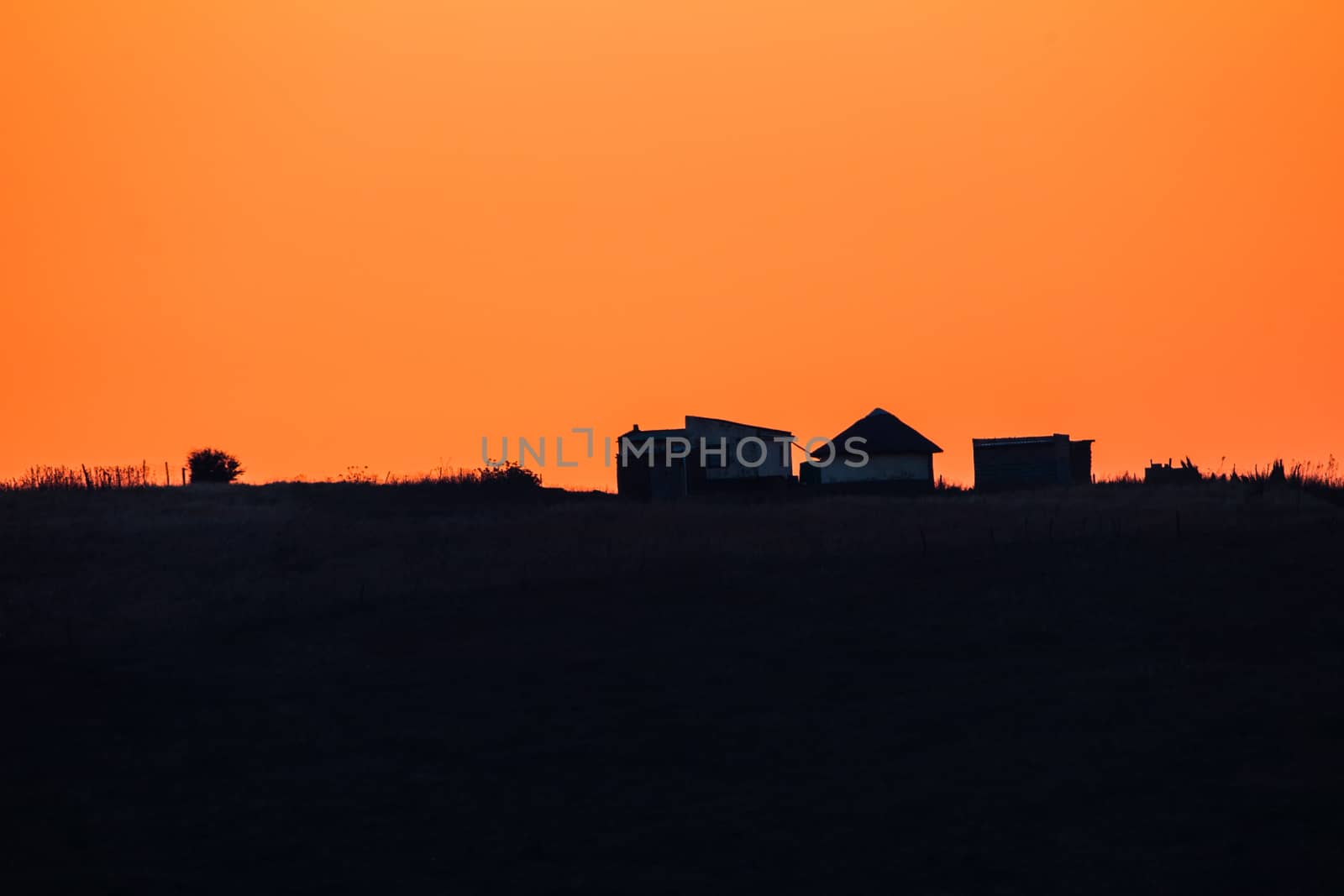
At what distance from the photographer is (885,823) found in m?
13.5

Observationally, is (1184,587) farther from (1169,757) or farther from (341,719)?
(341,719)

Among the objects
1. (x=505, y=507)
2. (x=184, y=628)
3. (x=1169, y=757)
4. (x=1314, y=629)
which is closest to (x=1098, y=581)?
(x=1314, y=629)

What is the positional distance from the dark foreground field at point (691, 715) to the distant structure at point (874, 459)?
2977 centimetres

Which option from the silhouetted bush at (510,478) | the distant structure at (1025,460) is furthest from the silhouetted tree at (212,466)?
the distant structure at (1025,460)

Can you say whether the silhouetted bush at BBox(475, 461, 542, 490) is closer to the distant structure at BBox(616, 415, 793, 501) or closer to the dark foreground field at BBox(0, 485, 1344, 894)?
the distant structure at BBox(616, 415, 793, 501)

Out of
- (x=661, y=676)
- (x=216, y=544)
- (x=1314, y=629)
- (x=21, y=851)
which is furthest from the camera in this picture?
(x=216, y=544)

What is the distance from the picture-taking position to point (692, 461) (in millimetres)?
55562

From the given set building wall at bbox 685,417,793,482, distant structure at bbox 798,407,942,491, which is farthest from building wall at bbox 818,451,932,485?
building wall at bbox 685,417,793,482

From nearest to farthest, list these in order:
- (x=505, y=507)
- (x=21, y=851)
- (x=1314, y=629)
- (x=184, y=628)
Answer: (x=21, y=851) → (x=1314, y=629) → (x=184, y=628) → (x=505, y=507)

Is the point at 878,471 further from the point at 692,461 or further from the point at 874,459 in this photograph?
the point at 692,461

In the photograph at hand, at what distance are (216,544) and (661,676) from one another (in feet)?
55.3

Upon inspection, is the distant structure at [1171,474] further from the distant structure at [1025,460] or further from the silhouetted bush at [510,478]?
the silhouetted bush at [510,478]

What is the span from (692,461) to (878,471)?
9035 mm

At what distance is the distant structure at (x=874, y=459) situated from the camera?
61062 millimetres
